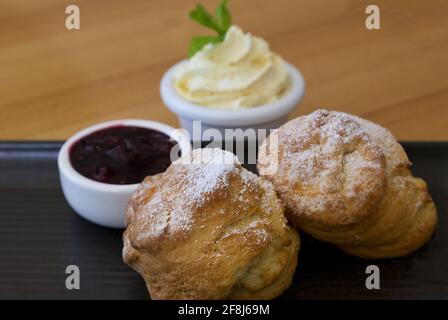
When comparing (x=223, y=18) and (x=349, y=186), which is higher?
(x=223, y=18)

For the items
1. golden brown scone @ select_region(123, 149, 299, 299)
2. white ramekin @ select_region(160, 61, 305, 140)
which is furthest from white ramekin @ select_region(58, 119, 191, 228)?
white ramekin @ select_region(160, 61, 305, 140)

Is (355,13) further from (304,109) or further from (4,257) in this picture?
(4,257)

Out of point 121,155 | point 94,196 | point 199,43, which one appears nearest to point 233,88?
point 199,43

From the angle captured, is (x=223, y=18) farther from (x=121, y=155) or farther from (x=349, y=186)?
(x=349, y=186)

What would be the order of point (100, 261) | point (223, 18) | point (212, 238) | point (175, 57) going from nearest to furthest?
point (212, 238), point (100, 261), point (223, 18), point (175, 57)

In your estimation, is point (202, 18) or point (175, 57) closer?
point (202, 18)

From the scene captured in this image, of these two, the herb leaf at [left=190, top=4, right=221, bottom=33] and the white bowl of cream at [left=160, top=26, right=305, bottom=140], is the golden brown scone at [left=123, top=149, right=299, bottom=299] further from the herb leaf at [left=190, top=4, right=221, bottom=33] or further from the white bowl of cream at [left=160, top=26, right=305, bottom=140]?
the herb leaf at [left=190, top=4, right=221, bottom=33]

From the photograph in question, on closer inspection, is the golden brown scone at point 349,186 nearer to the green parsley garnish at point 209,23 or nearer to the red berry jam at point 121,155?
the red berry jam at point 121,155

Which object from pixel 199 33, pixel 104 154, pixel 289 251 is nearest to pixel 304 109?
pixel 199 33
